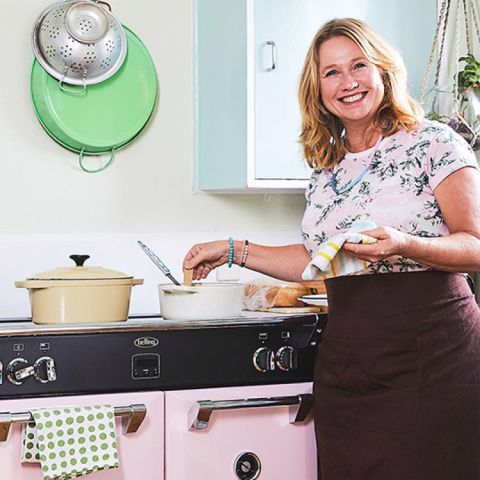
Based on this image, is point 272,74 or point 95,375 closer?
point 95,375

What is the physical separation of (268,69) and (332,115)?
362 millimetres

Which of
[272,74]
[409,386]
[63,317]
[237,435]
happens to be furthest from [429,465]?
[272,74]

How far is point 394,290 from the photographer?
1821 millimetres

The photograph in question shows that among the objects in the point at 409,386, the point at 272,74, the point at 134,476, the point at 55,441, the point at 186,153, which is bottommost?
the point at 134,476

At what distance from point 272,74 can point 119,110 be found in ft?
1.53

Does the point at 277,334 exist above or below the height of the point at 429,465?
above

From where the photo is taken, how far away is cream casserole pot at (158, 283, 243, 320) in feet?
6.79

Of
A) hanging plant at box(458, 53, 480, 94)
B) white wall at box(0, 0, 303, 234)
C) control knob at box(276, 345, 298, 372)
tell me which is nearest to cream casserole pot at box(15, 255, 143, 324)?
control knob at box(276, 345, 298, 372)

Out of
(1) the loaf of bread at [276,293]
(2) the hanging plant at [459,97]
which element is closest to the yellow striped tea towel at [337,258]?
(1) the loaf of bread at [276,293]

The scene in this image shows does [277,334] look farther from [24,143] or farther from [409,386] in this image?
[24,143]

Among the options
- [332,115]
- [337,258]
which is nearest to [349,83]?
[332,115]

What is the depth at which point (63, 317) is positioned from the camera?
6.53 feet

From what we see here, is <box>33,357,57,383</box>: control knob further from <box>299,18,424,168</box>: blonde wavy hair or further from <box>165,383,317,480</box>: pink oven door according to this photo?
<box>299,18,424,168</box>: blonde wavy hair

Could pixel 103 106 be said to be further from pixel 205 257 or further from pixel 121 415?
pixel 121 415
